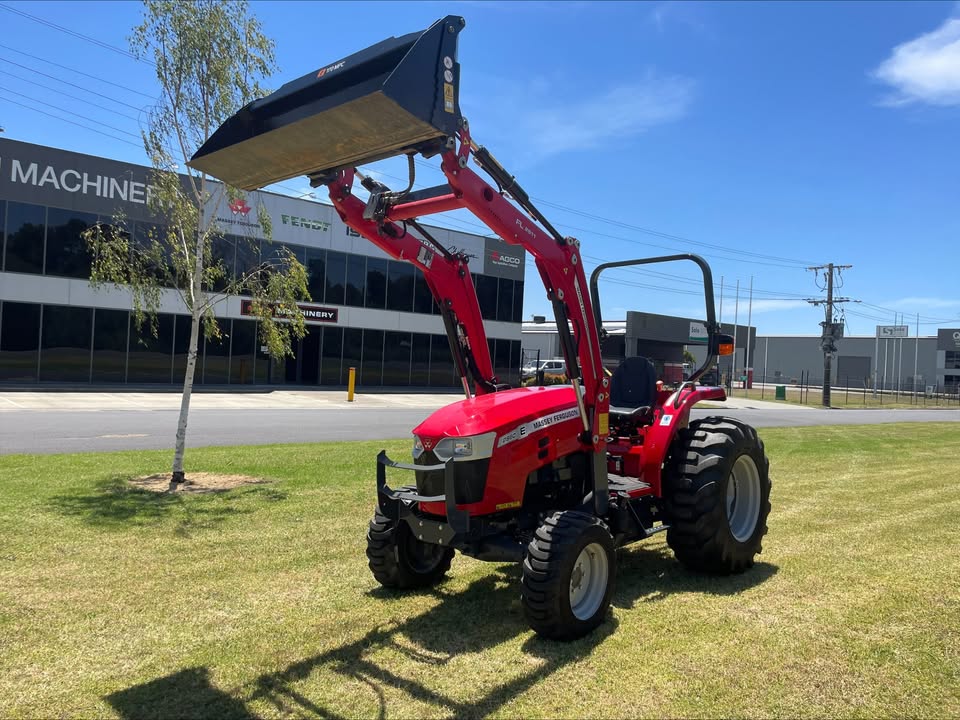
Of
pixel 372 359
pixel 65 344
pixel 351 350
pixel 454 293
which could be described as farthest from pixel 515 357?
pixel 454 293

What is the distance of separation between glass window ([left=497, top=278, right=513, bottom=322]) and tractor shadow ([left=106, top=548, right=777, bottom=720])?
3103 centimetres

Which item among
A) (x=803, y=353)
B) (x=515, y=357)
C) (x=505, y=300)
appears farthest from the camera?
(x=803, y=353)

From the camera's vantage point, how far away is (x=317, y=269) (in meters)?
30.0

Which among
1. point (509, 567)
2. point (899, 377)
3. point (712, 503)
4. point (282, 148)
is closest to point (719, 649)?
point (712, 503)

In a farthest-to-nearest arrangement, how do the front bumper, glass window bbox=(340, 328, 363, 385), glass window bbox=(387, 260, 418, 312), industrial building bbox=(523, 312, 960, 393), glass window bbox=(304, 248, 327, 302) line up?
industrial building bbox=(523, 312, 960, 393) → glass window bbox=(387, 260, 418, 312) → glass window bbox=(340, 328, 363, 385) → glass window bbox=(304, 248, 327, 302) → the front bumper

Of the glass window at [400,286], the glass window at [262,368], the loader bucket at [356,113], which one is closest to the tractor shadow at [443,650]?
the loader bucket at [356,113]

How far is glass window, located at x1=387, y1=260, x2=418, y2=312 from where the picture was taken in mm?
32406

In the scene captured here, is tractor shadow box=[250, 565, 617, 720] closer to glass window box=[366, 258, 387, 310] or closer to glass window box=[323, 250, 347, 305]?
glass window box=[323, 250, 347, 305]

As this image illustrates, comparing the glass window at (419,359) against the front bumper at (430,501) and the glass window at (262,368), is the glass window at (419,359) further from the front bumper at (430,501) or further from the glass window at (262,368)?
the front bumper at (430,501)

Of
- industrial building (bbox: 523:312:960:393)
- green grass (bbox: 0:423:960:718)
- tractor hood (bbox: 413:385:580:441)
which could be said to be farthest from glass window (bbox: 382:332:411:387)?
tractor hood (bbox: 413:385:580:441)

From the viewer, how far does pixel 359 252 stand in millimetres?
31078

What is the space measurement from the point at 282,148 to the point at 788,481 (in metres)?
9.19

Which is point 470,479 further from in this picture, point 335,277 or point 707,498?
point 335,277

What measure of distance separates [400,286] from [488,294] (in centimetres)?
519
